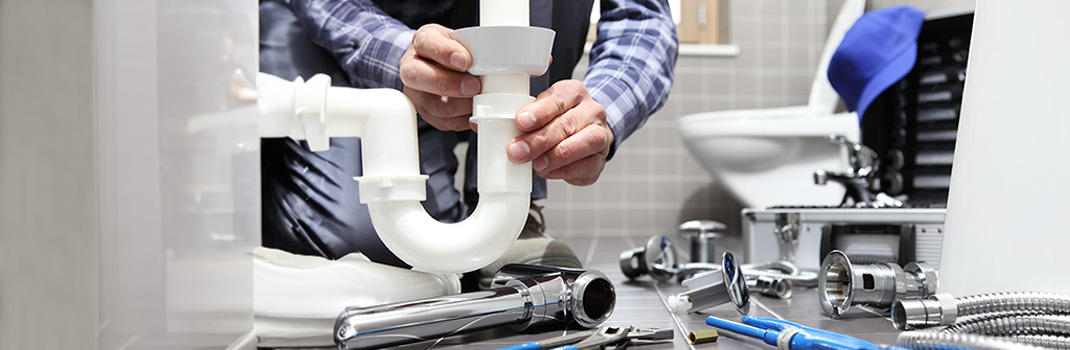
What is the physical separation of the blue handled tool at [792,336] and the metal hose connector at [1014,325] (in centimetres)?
6

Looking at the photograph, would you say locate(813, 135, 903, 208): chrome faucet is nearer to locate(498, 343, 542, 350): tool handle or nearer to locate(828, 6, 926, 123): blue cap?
locate(828, 6, 926, 123): blue cap

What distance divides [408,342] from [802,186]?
170 centimetres

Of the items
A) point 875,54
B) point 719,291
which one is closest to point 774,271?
point 719,291

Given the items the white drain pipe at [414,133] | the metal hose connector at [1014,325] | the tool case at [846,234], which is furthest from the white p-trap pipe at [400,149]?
the tool case at [846,234]

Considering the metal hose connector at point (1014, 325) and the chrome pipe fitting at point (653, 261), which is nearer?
the metal hose connector at point (1014, 325)

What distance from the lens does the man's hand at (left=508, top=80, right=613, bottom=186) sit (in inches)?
19.1

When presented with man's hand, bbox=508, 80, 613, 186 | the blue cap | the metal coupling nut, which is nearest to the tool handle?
man's hand, bbox=508, 80, 613, 186

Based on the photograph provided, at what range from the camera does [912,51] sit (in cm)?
142

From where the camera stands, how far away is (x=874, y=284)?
58 cm

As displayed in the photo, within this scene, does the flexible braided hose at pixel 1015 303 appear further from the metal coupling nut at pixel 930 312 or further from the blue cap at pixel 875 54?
the blue cap at pixel 875 54

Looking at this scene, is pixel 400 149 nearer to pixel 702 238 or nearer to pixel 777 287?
pixel 777 287

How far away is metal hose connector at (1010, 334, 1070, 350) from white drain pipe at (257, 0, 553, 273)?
1.04 feet

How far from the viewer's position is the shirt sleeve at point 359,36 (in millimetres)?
691

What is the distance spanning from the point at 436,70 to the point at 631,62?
34cm
